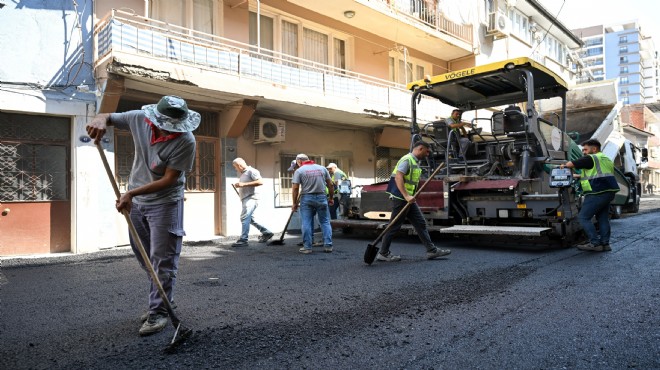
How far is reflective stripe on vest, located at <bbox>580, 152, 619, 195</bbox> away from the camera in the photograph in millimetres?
6496

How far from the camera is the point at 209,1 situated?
10008mm

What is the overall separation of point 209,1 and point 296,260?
21.5 feet

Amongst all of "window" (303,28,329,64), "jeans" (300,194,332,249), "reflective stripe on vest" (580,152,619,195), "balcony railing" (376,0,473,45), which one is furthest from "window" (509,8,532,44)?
"jeans" (300,194,332,249)

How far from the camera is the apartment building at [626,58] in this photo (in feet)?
302

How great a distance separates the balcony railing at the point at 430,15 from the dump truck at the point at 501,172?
5.48 meters

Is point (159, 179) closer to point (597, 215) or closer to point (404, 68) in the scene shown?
point (597, 215)

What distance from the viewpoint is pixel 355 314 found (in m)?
3.59

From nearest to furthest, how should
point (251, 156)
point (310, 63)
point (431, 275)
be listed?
1. point (431, 275)
2. point (251, 156)
3. point (310, 63)

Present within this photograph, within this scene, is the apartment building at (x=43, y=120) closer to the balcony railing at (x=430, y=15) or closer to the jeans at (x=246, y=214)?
the jeans at (x=246, y=214)

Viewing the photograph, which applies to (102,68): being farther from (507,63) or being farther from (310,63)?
(507,63)

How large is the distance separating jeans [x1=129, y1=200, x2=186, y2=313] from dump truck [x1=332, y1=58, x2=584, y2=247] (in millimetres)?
4571

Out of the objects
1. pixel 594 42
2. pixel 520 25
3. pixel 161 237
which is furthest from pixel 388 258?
pixel 594 42

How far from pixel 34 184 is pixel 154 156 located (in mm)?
6164

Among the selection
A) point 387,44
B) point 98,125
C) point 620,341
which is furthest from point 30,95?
point 387,44
